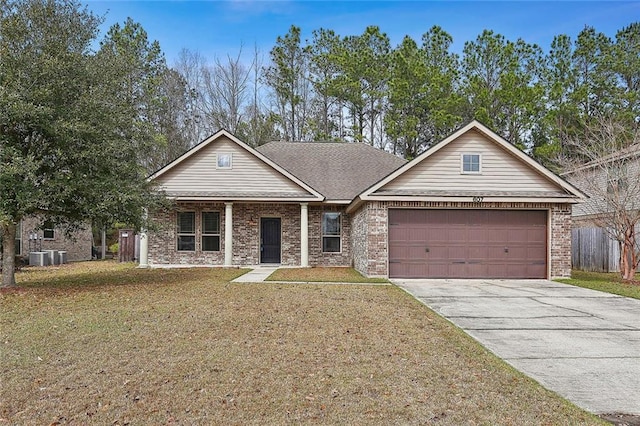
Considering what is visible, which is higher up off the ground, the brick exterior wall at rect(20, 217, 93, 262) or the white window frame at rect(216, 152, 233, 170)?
the white window frame at rect(216, 152, 233, 170)

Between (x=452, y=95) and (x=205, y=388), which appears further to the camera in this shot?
(x=452, y=95)

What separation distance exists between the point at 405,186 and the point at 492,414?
10340 millimetres

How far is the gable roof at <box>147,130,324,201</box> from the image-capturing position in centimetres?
1616

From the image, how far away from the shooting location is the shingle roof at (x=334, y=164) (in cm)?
1791

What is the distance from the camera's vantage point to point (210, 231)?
57.0 ft

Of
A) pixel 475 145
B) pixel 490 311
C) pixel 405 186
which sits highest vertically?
pixel 475 145

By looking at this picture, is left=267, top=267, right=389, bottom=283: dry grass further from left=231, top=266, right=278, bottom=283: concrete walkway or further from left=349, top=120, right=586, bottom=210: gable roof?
left=349, top=120, right=586, bottom=210: gable roof

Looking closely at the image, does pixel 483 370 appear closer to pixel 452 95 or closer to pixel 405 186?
pixel 405 186

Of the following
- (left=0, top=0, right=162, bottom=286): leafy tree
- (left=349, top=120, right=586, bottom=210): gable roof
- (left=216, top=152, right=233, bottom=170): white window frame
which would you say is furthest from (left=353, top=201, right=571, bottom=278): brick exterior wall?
(left=0, top=0, right=162, bottom=286): leafy tree

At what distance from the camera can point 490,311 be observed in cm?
840

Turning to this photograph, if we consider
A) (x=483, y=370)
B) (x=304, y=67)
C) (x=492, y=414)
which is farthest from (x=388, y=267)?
(x=304, y=67)

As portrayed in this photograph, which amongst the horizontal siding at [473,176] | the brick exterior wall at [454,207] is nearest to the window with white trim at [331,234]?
the brick exterior wall at [454,207]

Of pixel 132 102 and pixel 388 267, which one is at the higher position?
pixel 132 102

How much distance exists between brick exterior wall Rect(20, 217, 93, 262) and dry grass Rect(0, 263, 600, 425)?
1317 centimetres
